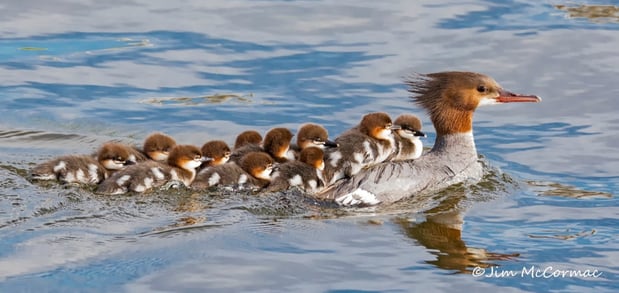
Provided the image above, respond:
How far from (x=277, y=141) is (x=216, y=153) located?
517 mm

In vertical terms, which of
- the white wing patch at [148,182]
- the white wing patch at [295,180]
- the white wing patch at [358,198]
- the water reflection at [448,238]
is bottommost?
the water reflection at [448,238]

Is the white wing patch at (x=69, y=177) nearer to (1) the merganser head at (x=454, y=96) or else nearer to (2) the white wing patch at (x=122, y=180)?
(2) the white wing patch at (x=122, y=180)

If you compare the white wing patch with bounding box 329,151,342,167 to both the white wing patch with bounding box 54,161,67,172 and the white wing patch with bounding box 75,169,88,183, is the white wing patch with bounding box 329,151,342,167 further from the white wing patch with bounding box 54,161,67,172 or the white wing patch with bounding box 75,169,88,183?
the white wing patch with bounding box 54,161,67,172

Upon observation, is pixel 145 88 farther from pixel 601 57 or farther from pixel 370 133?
pixel 601 57

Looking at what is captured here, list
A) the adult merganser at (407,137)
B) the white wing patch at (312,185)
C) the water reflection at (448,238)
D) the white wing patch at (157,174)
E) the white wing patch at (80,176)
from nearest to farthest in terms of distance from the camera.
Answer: the water reflection at (448,238) → the white wing patch at (80,176) → the white wing patch at (157,174) → the white wing patch at (312,185) → the adult merganser at (407,137)

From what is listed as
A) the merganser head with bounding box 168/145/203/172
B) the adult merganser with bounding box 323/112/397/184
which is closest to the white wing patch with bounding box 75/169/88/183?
the merganser head with bounding box 168/145/203/172

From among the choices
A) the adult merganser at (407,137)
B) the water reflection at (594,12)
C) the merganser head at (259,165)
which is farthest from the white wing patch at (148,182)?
the water reflection at (594,12)

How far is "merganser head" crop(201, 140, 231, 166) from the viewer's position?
966 cm

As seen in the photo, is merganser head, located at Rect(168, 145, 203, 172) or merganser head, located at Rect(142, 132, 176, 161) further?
merganser head, located at Rect(142, 132, 176, 161)

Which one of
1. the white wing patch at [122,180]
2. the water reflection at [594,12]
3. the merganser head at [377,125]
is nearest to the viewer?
the white wing patch at [122,180]

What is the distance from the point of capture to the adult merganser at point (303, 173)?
9.50m

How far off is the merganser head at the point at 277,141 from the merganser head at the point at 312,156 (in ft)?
0.58

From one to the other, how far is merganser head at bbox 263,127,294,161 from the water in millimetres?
638

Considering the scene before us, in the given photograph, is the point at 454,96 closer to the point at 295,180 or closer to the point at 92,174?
the point at 295,180
